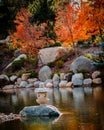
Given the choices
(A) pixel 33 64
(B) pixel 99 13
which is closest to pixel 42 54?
(A) pixel 33 64

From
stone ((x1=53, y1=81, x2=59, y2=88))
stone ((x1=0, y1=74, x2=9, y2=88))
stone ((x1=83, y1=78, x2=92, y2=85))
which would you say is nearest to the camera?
stone ((x1=83, y1=78, x2=92, y2=85))

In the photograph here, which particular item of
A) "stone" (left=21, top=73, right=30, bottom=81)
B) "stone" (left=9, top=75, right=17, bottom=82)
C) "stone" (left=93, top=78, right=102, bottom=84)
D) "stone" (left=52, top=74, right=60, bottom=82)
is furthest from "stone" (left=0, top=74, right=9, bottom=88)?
"stone" (left=93, top=78, right=102, bottom=84)

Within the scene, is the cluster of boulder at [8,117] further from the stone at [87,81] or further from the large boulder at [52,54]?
the large boulder at [52,54]

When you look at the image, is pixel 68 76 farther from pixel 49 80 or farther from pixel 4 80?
pixel 4 80

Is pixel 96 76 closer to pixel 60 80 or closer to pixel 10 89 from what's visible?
pixel 60 80

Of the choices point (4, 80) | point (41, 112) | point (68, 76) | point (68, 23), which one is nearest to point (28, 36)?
point (68, 23)

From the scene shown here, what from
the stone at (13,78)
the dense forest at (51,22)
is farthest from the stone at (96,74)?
the stone at (13,78)

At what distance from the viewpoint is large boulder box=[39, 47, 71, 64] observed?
3831 cm

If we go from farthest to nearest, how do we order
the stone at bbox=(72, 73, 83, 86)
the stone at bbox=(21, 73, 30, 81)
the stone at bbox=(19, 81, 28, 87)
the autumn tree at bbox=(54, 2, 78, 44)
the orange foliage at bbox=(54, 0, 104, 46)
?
1. the stone at bbox=(21, 73, 30, 81)
2. the autumn tree at bbox=(54, 2, 78, 44)
3. the stone at bbox=(19, 81, 28, 87)
4. the orange foliage at bbox=(54, 0, 104, 46)
5. the stone at bbox=(72, 73, 83, 86)

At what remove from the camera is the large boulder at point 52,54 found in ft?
126

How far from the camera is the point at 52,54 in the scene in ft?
127

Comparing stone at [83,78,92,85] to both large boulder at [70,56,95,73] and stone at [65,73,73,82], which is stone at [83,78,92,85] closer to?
stone at [65,73,73,82]

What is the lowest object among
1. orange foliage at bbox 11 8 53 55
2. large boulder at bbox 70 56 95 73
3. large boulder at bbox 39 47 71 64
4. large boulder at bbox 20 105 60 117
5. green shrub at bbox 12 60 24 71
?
large boulder at bbox 20 105 60 117

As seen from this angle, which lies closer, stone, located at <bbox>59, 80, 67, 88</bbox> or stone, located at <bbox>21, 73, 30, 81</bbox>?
stone, located at <bbox>59, 80, 67, 88</bbox>
